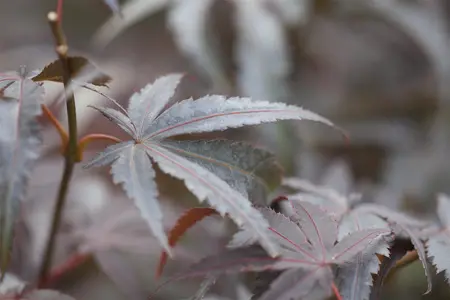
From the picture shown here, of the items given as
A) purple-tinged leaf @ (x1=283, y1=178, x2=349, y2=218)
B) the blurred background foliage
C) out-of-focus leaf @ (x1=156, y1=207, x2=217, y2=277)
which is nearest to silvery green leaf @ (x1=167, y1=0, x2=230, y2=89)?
the blurred background foliage

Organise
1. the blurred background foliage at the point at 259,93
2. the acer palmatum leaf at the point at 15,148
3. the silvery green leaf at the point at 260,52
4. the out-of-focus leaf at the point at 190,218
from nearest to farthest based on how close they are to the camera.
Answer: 1. the acer palmatum leaf at the point at 15,148
2. the out-of-focus leaf at the point at 190,218
3. the blurred background foliage at the point at 259,93
4. the silvery green leaf at the point at 260,52

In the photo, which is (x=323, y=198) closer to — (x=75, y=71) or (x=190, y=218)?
(x=190, y=218)

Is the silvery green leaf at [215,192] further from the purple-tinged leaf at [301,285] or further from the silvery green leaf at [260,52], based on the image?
the silvery green leaf at [260,52]

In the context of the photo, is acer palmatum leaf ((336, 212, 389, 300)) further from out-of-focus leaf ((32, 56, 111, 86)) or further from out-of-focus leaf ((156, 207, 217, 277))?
out-of-focus leaf ((32, 56, 111, 86))

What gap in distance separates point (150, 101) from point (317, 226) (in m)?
0.17

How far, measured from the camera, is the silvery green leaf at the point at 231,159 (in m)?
0.39

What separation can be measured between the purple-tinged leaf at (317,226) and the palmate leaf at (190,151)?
0.17ft

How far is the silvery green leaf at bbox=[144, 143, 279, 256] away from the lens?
32 cm

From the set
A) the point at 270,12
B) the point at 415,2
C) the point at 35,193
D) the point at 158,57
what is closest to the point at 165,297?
the point at 35,193

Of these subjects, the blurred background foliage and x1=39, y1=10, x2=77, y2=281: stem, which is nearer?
x1=39, y1=10, x2=77, y2=281: stem

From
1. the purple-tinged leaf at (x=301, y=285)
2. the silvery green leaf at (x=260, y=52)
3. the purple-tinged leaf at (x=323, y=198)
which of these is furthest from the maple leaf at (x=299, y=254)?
the silvery green leaf at (x=260, y=52)

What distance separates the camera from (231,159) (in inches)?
16.0

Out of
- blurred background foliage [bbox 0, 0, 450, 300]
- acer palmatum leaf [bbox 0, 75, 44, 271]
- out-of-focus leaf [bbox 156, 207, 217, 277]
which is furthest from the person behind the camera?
blurred background foliage [bbox 0, 0, 450, 300]

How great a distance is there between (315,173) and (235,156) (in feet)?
1.71
